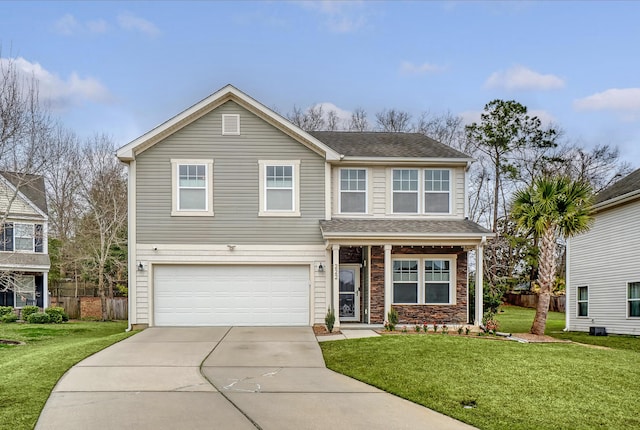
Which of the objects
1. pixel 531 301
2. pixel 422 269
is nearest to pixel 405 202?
pixel 422 269

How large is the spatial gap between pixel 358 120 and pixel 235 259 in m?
25.6

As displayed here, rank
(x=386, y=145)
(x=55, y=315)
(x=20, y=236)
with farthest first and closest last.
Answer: (x=20, y=236), (x=55, y=315), (x=386, y=145)

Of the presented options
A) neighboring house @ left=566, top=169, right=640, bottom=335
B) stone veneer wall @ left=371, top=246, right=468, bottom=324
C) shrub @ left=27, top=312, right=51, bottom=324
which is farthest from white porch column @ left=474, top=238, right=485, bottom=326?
shrub @ left=27, top=312, right=51, bottom=324

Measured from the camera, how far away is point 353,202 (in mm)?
18531

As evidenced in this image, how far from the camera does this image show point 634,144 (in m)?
39.2

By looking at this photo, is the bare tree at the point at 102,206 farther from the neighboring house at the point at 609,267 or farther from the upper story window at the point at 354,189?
the neighboring house at the point at 609,267

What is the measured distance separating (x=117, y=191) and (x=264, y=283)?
48.2 feet

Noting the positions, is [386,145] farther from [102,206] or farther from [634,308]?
[102,206]

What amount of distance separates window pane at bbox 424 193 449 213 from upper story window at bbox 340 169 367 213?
6.66ft

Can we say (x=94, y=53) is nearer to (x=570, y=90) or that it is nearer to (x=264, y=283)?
(x=264, y=283)

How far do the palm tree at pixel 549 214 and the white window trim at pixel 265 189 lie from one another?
21.8 ft

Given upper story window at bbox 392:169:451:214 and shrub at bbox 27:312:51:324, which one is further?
shrub at bbox 27:312:51:324

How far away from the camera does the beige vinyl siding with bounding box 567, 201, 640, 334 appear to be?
18781 millimetres

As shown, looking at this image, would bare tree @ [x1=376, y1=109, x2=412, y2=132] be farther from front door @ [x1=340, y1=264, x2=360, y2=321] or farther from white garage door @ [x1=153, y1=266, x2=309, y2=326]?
white garage door @ [x1=153, y1=266, x2=309, y2=326]
